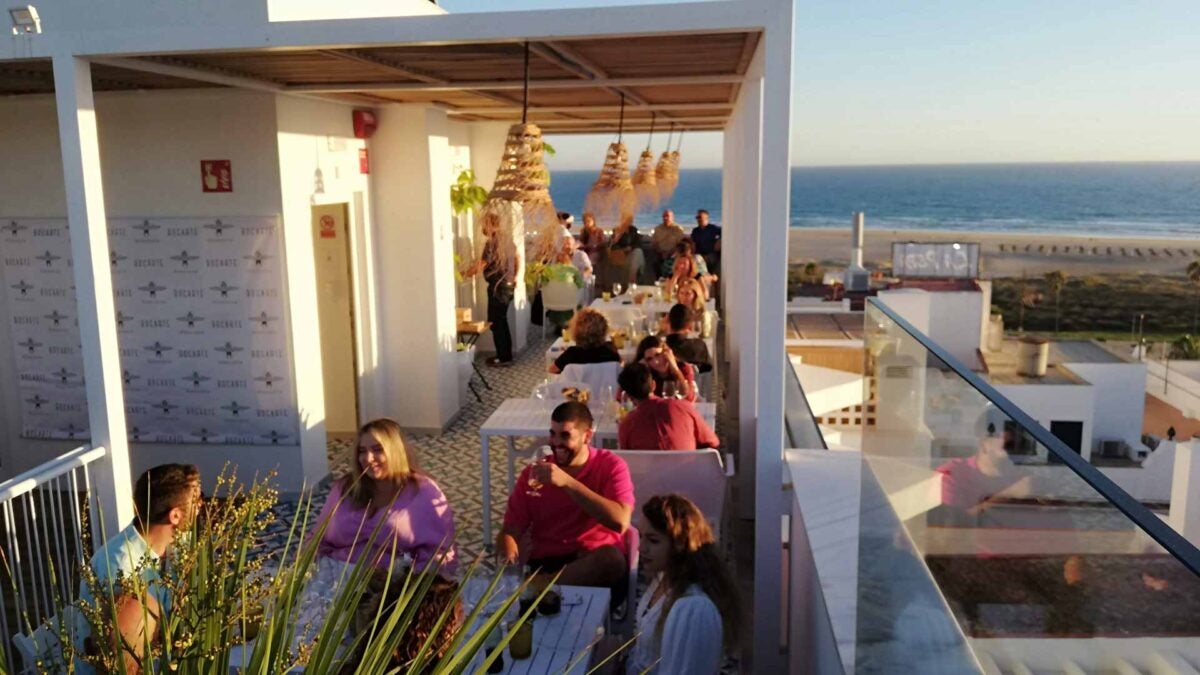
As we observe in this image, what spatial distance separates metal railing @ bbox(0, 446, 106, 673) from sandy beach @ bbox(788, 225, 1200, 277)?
59811mm

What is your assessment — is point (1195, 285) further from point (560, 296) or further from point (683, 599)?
point (683, 599)

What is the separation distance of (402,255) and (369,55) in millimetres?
3344

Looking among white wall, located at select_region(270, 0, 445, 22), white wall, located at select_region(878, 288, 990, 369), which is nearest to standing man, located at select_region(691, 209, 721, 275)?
white wall, located at select_region(270, 0, 445, 22)

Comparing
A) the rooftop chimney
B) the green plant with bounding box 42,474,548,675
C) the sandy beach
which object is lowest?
the sandy beach

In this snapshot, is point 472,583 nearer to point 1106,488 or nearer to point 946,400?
point 946,400

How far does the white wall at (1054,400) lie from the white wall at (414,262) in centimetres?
1834

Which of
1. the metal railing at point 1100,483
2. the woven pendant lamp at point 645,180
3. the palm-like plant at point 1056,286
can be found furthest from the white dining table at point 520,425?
the palm-like plant at point 1056,286

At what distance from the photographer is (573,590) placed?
151 inches

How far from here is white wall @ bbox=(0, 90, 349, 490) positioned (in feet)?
21.7

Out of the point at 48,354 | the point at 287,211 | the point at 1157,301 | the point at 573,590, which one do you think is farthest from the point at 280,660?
the point at 1157,301

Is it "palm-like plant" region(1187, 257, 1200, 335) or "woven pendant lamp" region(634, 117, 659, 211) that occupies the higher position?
"woven pendant lamp" region(634, 117, 659, 211)

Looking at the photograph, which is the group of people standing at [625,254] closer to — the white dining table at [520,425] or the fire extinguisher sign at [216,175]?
the fire extinguisher sign at [216,175]

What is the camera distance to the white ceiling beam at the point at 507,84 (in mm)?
6305

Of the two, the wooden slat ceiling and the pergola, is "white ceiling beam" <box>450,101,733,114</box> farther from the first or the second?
the pergola
